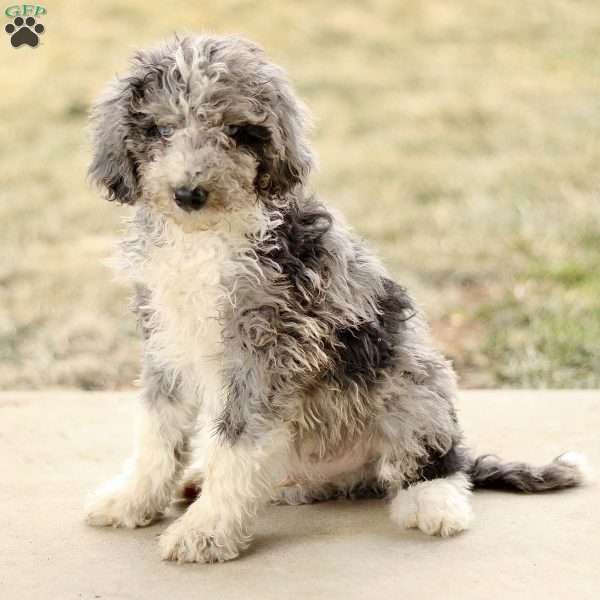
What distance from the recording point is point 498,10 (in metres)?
12.9

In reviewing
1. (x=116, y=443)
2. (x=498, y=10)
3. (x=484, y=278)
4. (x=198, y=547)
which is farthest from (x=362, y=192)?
(x=198, y=547)

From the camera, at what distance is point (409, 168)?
1059 cm

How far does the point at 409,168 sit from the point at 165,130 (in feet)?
23.4

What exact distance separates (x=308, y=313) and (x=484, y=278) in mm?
4785

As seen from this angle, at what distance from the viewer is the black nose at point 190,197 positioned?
3527 millimetres

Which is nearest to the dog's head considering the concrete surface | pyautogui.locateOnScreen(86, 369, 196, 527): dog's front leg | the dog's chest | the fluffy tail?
the dog's chest

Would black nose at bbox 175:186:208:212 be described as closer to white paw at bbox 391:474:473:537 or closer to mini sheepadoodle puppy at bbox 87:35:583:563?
mini sheepadoodle puppy at bbox 87:35:583:563

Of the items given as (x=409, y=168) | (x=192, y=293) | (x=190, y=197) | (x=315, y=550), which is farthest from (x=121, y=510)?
(x=409, y=168)

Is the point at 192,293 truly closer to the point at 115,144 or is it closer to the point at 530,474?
the point at 115,144

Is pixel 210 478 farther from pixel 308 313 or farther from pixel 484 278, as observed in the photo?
pixel 484 278

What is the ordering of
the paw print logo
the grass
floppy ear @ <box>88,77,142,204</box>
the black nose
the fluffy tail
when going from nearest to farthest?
the black nose < floppy ear @ <box>88,77,142,204</box> < the fluffy tail < the paw print logo < the grass

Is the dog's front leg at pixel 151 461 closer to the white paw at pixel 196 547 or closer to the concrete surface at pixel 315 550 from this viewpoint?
the concrete surface at pixel 315 550

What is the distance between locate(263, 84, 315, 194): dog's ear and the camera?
373 centimetres

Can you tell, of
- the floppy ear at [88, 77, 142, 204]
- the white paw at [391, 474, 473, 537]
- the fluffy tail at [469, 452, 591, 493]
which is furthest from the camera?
the fluffy tail at [469, 452, 591, 493]
